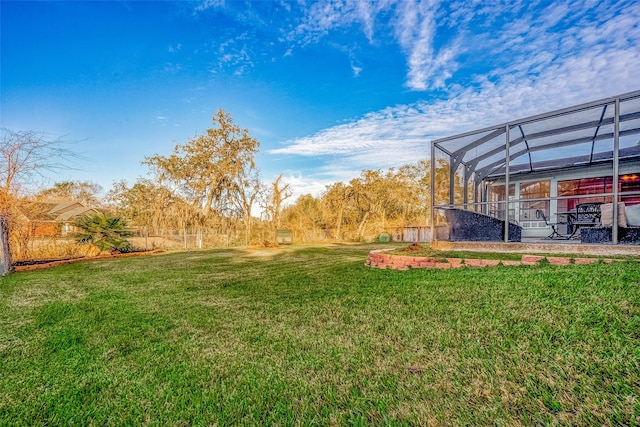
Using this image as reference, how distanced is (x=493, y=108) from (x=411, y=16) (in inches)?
148

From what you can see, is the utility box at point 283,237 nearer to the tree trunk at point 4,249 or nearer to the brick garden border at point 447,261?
the tree trunk at point 4,249

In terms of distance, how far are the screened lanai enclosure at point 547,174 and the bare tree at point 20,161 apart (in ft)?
29.6

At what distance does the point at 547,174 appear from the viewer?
8.99m

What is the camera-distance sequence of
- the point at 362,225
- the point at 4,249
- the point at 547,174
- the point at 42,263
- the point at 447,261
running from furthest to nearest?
1. the point at 362,225
2. the point at 547,174
3. the point at 42,263
4. the point at 4,249
5. the point at 447,261

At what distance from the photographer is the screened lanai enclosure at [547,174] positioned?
5023 millimetres

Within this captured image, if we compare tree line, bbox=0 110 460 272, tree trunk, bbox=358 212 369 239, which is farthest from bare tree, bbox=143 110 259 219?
tree trunk, bbox=358 212 369 239

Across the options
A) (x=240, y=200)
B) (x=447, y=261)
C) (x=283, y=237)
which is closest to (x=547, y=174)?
(x=447, y=261)

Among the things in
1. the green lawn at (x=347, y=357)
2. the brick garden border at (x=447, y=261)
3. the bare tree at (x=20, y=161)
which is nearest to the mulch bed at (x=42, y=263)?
the bare tree at (x=20, y=161)

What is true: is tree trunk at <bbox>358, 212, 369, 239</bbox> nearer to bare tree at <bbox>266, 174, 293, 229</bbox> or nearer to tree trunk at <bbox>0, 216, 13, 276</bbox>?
bare tree at <bbox>266, 174, 293, 229</bbox>

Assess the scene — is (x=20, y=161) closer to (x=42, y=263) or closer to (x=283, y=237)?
(x=42, y=263)

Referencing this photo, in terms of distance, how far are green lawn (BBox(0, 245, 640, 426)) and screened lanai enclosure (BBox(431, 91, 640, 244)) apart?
111 inches

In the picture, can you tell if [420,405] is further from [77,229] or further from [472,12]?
[77,229]

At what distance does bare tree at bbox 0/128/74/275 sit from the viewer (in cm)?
638

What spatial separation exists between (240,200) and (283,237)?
11.6ft
